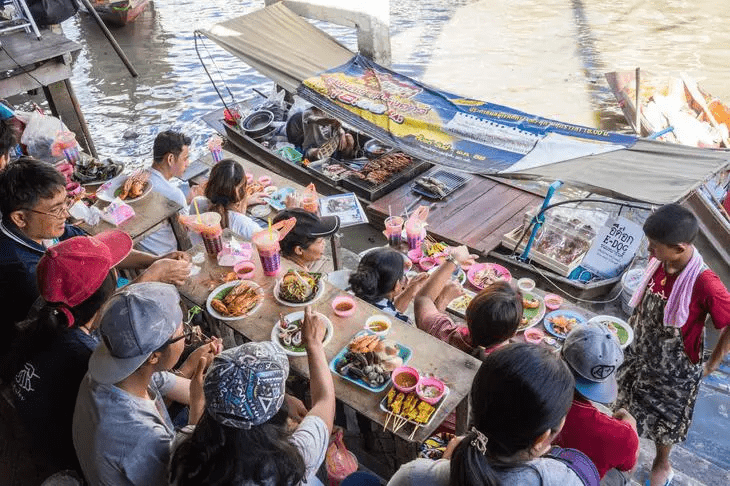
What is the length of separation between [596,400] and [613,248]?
13.5 ft

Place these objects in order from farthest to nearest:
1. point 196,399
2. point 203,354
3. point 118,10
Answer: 1. point 118,10
2. point 203,354
3. point 196,399

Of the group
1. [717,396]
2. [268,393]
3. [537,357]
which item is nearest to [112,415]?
[268,393]

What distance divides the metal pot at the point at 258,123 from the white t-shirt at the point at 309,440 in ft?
24.6

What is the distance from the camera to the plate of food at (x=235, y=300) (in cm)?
351

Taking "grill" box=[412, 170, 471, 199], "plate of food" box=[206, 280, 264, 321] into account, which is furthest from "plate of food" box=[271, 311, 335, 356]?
"grill" box=[412, 170, 471, 199]

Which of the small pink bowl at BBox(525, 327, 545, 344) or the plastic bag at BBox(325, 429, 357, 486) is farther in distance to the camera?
the small pink bowl at BBox(525, 327, 545, 344)

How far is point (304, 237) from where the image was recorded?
423 cm

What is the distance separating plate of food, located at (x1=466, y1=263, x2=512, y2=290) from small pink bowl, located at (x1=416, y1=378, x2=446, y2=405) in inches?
87.4

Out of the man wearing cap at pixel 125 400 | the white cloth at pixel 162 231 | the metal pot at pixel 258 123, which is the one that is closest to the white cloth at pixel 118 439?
the man wearing cap at pixel 125 400

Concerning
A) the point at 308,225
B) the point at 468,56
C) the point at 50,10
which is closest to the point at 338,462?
the point at 308,225

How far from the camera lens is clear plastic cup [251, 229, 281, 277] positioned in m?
3.69

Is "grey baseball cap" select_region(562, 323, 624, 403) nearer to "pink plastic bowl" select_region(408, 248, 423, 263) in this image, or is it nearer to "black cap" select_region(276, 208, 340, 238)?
"black cap" select_region(276, 208, 340, 238)

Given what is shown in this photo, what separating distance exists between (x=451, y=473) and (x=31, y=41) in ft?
29.7

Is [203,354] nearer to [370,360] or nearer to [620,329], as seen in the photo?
[370,360]
